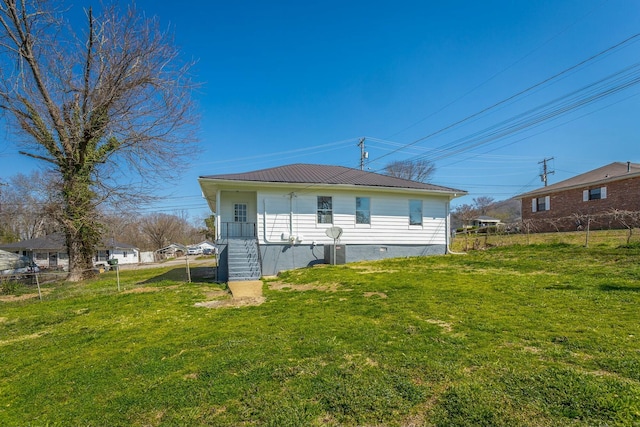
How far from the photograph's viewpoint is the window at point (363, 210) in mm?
12484

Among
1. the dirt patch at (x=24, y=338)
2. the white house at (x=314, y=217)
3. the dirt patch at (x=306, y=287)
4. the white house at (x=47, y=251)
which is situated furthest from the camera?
the white house at (x=47, y=251)

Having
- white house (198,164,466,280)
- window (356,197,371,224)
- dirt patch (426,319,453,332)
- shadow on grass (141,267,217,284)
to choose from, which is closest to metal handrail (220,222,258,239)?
white house (198,164,466,280)

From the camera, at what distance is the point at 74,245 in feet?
46.9

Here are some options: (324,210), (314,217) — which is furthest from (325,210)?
(314,217)

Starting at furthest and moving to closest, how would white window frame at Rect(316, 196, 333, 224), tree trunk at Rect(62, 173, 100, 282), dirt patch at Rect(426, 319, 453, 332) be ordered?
tree trunk at Rect(62, 173, 100, 282) < white window frame at Rect(316, 196, 333, 224) < dirt patch at Rect(426, 319, 453, 332)

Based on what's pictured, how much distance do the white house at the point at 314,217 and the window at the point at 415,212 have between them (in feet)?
0.16

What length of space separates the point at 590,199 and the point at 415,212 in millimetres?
14032

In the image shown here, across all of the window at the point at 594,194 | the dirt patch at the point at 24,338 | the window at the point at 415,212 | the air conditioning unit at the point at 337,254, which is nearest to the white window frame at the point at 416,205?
the window at the point at 415,212

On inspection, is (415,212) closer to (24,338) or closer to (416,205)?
(416,205)

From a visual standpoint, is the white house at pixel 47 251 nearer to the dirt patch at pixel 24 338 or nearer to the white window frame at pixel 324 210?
the white window frame at pixel 324 210

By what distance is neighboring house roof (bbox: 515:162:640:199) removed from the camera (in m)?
16.5

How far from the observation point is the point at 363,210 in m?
12.5

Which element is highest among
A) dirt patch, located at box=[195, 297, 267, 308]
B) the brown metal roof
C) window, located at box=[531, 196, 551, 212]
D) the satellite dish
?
A: the brown metal roof

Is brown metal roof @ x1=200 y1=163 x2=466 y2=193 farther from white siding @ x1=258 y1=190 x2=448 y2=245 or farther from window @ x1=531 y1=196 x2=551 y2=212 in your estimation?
window @ x1=531 y1=196 x2=551 y2=212
